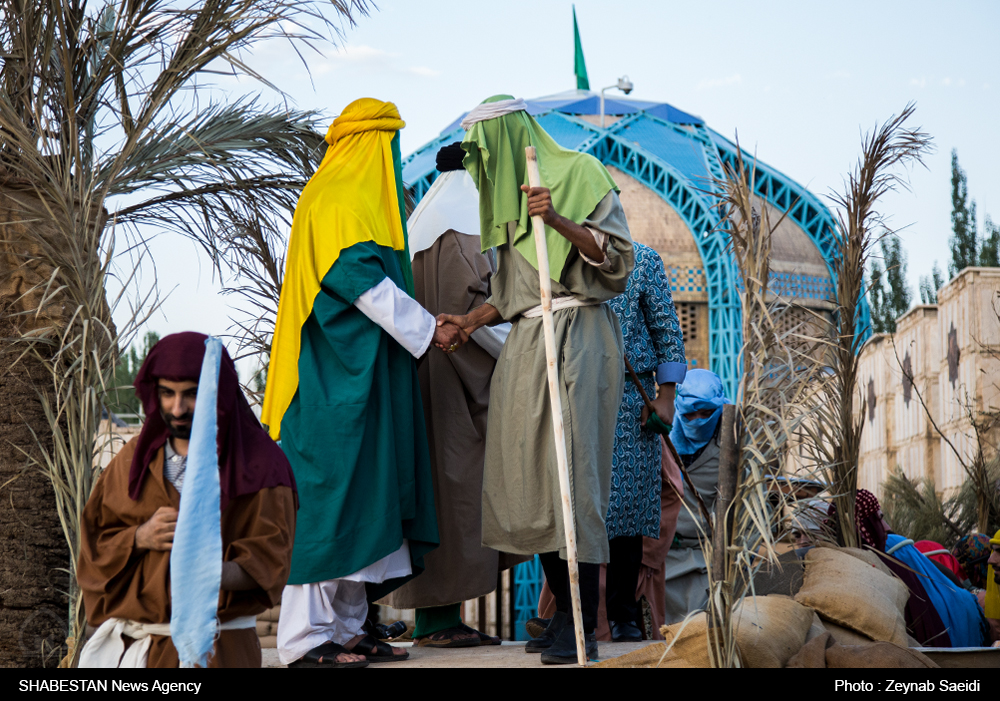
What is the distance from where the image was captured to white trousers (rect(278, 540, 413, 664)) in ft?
11.3

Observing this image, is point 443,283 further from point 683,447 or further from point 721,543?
point 683,447

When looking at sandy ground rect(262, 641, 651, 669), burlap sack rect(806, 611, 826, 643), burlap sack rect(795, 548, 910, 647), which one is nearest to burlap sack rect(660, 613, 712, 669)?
sandy ground rect(262, 641, 651, 669)

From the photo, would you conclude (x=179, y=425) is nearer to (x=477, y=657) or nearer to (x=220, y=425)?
(x=220, y=425)

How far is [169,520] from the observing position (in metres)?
2.36

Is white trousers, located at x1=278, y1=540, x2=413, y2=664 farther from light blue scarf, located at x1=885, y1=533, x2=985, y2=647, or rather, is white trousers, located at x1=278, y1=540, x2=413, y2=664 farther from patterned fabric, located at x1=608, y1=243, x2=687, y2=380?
light blue scarf, located at x1=885, y1=533, x2=985, y2=647

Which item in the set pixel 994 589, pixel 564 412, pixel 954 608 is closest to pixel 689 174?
pixel 994 589

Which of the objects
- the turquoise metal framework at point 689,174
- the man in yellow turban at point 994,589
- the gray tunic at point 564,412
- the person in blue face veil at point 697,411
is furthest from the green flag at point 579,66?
the gray tunic at point 564,412

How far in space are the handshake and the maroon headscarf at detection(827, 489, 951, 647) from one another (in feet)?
6.74

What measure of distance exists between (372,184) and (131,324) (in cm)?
113

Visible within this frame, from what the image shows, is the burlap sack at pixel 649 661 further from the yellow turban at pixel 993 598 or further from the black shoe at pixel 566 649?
the yellow turban at pixel 993 598

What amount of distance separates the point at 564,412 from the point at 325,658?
1.20 meters

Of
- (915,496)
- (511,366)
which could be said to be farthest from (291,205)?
(915,496)

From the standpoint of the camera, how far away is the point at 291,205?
5.46 meters

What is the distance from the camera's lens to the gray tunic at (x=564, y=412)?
3.41 m
